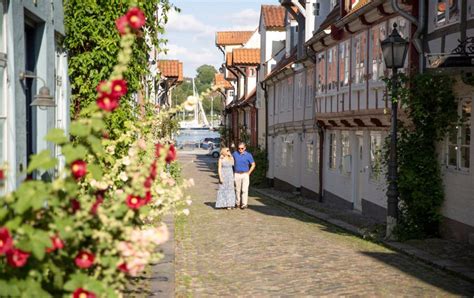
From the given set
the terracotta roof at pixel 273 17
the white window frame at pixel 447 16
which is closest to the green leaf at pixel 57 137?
the white window frame at pixel 447 16

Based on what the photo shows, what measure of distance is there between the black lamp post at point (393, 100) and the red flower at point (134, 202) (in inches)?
381

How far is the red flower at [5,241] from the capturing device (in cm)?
370

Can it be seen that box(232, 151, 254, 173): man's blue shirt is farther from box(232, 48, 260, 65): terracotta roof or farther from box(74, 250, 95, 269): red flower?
box(232, 48, 260, 65): terracotta roof

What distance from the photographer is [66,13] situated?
12.4m

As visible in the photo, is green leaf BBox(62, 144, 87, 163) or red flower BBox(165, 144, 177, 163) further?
red flower BBox(165, 144, 177, 163)

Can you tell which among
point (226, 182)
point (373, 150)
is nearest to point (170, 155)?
point (373, 150)

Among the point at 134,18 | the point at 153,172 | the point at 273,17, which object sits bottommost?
the point at 153,172

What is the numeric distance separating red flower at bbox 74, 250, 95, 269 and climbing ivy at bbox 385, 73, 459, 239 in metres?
10.0

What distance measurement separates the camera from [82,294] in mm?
4031

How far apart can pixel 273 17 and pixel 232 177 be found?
20.3m

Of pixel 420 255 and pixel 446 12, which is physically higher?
pixel 446 12

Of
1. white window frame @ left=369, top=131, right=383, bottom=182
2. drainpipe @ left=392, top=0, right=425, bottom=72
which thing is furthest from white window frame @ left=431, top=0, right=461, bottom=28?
white window frame @ left=369, top=131, right=383, bottom=182

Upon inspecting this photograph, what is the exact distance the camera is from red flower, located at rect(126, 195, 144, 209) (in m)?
4.38

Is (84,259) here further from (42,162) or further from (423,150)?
(423,150)
